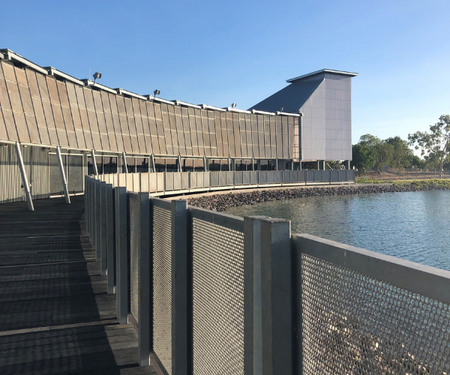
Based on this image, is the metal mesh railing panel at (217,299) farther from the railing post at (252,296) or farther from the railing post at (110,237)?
the railing post at (110,237)

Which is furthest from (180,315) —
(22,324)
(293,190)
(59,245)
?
(293,190)

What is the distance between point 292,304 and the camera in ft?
6.73

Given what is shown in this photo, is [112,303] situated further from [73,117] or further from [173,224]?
[73,117]

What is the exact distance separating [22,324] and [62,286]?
1.87m

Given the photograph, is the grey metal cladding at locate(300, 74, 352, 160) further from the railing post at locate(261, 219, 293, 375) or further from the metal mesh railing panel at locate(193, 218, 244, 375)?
the railing post at locate(261, 219, 293, 375)

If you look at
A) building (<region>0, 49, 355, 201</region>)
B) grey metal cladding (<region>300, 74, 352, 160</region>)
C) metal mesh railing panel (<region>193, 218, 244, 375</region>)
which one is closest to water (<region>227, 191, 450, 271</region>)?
building (<region>0, 49, 355, 201</region>)

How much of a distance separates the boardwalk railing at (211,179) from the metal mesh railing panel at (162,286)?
13054 mm

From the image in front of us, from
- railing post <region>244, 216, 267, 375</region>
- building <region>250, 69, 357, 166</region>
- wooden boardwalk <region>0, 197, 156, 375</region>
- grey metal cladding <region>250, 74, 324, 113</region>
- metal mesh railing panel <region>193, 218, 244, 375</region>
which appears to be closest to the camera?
railing post <region>244, 216, 267, 375</region>

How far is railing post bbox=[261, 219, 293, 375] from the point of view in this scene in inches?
77.9

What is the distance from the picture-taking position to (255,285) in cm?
218

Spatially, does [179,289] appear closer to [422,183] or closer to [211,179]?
[211,179]

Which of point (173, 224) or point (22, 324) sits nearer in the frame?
point (173, 224)

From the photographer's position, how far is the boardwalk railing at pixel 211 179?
28.1 metres

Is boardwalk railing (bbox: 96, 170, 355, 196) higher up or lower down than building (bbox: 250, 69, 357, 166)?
lower down
